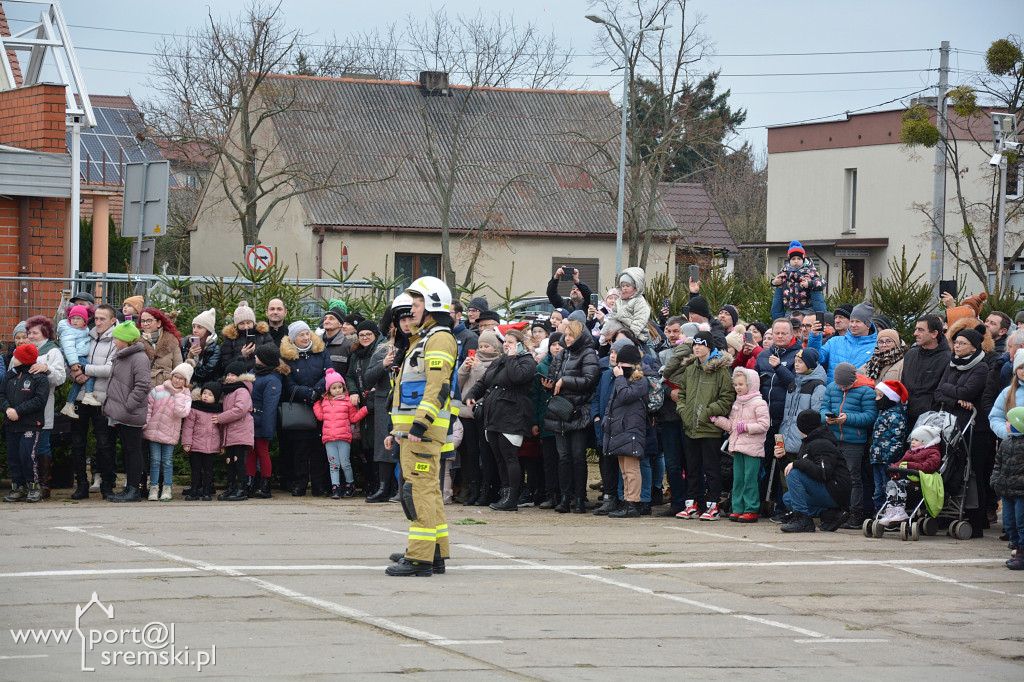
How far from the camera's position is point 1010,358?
40.8 ft

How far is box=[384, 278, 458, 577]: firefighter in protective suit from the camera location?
9.83 meters

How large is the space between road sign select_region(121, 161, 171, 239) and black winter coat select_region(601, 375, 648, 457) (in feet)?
22.0

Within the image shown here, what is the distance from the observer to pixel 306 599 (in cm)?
880

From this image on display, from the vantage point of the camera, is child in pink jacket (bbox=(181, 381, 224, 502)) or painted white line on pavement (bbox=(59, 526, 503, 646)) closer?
painted white line on pavement (bbox=(59, 526, 503, 646))

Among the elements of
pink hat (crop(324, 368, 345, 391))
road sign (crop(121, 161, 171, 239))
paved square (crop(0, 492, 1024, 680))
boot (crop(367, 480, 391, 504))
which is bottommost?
paved square (crop(0, 492, 1024, 680))

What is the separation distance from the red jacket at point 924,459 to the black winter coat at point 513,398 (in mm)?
4017

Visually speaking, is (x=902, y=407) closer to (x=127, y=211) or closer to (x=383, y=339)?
(x=383, y=339)

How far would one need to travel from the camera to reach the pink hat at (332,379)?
589 inches

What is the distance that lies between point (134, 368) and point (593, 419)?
5.04 metres

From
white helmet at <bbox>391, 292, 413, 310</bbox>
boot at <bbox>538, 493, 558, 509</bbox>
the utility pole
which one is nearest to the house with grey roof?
the utility pole

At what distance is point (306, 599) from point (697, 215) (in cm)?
4708

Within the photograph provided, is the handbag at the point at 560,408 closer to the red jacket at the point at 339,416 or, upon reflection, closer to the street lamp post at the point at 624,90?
the red jacket at the point at 339,416

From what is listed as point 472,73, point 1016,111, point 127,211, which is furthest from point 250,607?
point 472,73

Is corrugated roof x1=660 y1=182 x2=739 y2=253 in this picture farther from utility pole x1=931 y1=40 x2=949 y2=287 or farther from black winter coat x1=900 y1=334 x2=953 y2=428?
black winter coat x1=900 y1=334 x2=953 y2=428
